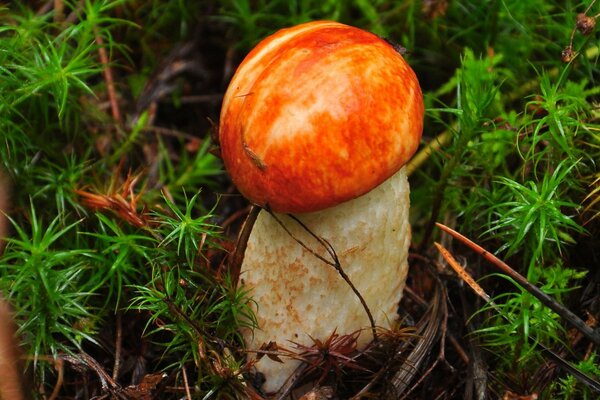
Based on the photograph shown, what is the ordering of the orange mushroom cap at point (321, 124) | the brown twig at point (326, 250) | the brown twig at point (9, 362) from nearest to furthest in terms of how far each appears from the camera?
the brown twig at point (9, 362) → the orange mushroom cap at point (321, 124) → the brown twig at point (326, 250)

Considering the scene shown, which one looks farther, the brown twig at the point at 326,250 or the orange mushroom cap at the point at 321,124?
the brown twig at the point at 326,250

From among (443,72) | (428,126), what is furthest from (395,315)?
(443,72)

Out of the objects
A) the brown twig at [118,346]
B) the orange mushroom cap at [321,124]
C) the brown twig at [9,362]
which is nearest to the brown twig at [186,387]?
the brown twig at [118,346]

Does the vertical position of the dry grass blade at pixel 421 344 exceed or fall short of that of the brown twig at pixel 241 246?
it falls short

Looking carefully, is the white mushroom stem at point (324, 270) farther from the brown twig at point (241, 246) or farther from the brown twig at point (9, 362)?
the brown twig at point (9, 362)

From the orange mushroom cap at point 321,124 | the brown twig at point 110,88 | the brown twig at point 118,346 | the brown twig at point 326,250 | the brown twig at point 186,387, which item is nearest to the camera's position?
the orange mushroom cap at point 321,124

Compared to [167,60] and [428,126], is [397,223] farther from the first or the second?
[167,60]

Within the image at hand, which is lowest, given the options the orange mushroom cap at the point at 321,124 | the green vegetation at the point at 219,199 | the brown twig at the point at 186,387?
the brown twig at the point at 186,387
